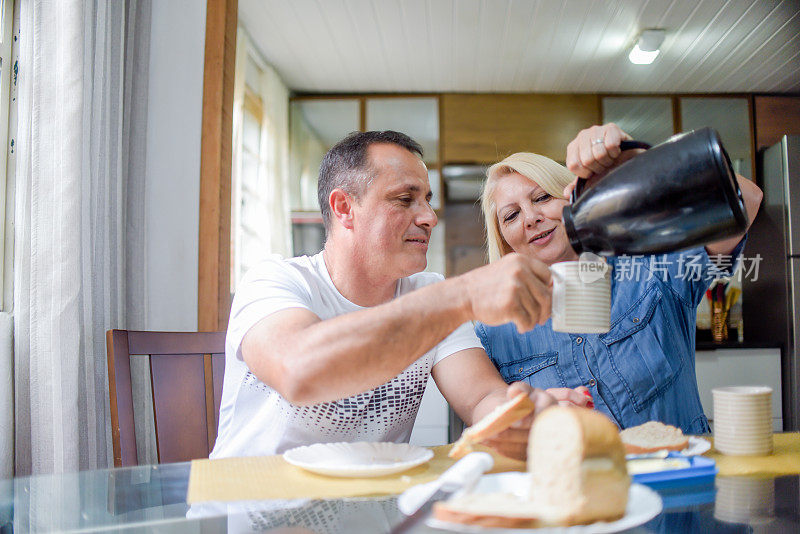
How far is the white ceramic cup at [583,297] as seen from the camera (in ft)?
2.64

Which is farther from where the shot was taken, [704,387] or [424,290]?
[704,387]

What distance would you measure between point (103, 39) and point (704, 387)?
3.19 m

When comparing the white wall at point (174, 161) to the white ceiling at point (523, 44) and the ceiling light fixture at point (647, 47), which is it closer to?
the white ceiling at point (523, 44)

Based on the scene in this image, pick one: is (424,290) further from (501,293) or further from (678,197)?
(678,197)

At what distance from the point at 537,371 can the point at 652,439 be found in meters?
0.55

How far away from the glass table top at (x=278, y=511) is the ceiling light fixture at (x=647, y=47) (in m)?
2.94

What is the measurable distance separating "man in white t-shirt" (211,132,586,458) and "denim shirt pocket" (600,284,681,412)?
1.03 feet

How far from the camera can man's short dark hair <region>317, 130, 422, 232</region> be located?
1.37 m

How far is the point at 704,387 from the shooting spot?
3248mm

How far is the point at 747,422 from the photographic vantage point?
88 cm

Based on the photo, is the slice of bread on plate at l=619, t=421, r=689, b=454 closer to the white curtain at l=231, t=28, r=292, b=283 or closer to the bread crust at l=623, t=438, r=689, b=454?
the bread crust at l=623, t=438, r=689, b=454

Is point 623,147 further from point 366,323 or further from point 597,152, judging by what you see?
point 366,323

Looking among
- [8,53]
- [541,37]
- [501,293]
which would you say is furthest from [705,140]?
[541,37]

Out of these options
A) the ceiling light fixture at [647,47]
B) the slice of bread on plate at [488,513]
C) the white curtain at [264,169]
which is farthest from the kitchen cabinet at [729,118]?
the slice of bread on plate at [488,513]
